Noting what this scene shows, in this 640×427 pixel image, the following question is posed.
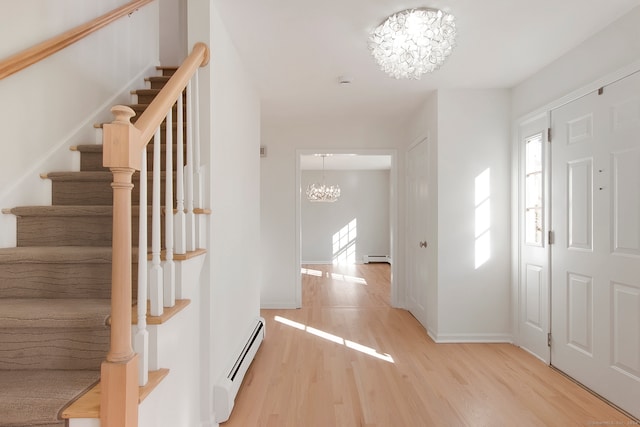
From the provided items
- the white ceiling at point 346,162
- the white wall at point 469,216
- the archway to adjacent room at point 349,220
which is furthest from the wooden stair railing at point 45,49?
the archway to adjacent room at point 349,220

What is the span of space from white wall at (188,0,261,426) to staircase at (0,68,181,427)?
45 cm

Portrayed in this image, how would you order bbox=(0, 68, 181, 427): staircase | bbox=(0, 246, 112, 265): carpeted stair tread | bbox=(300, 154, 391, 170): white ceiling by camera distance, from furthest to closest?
bbox=(300, 154, 391, 170): white ceiling
bbox=(0, 246, 112, 265): carpeted stair tread
bbox=(0, 68, 181, 427): staircase

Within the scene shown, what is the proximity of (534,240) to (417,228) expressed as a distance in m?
1.26

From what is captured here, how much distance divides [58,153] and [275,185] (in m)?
2.54

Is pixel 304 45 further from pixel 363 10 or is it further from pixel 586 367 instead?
pixel 586 367

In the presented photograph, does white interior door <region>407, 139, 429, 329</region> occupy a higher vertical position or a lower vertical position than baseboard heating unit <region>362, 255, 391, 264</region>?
higher

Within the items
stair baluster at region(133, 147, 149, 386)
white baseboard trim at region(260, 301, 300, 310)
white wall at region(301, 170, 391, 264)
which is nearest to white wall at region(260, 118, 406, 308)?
white baseboard trim at region(260, 301, 300, 310)

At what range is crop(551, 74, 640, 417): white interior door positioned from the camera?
2.02m

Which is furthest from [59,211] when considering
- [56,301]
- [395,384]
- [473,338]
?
[473,338]

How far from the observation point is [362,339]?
326cm

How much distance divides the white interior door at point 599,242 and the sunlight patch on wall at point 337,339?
1386 millimetres

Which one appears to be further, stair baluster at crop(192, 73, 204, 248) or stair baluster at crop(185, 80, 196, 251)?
stair baluster at crop(192, 73, 204, 248)

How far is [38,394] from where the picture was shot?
3.45 feet

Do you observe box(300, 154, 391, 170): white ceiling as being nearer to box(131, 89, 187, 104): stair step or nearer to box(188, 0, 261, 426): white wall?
box(131, 89, 187, 104): stair step
